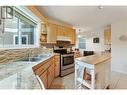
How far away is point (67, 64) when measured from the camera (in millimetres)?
5316

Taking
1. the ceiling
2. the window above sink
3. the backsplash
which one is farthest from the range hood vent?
the backsplash

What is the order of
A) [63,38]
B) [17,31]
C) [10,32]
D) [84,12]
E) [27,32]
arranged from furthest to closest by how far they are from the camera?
[63,38], [84,12], [27,32], [17,31], [10,32]

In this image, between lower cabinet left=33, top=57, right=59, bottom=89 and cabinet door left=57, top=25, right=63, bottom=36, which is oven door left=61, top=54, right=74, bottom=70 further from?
cabinet door left=57, top=25, right=63, bottom=36

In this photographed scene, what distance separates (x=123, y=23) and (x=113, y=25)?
461 millimetres

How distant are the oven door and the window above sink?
110 cm

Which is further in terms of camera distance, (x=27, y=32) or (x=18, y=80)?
(x=27, y=32)

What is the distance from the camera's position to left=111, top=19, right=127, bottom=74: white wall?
18.2 ft

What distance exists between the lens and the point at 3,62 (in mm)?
2299

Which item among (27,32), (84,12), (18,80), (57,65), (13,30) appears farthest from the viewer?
(57,65)

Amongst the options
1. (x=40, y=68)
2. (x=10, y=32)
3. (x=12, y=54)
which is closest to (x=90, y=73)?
(x=40, y=68)

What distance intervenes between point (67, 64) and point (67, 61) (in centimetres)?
11

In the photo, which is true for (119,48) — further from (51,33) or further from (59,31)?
(51,33)
